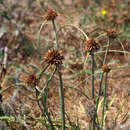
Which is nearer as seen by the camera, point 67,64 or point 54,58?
point 54,58

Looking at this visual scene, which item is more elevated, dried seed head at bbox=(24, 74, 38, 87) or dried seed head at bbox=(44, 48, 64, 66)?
dried seed head at bbox=(44, 48, 64, 66)

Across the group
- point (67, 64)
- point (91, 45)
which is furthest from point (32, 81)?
point (67, 64)

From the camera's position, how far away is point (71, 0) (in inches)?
112

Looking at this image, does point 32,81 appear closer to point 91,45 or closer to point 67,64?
point 91,45

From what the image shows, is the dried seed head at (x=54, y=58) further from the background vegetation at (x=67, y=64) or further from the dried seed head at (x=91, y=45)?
the dried seed head at (x=91, y=45)

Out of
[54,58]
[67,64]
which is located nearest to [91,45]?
[54,58]

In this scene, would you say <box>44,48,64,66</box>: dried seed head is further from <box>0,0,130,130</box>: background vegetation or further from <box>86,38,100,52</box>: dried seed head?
<box>86,38,100,52</box>: dried seed head

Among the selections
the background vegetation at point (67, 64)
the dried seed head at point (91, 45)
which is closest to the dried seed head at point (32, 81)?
the background vegetation at point (67, 64)

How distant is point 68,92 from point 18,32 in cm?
90

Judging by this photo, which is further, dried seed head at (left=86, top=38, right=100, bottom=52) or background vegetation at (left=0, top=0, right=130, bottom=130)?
background vegetation at (left=0, top=0, right=130, bottom=130)

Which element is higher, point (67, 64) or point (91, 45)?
point (91, 45)

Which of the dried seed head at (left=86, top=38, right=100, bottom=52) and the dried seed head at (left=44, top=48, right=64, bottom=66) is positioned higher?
the dried seed head at (left=86, top=38, right=100, bottom=52)

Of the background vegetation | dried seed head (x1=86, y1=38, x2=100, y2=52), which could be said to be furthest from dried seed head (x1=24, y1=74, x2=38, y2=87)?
dried seed head (x1=86, y1=38, x2=100, y2=52)

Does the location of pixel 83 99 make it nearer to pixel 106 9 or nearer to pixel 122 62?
pixel 122 62
